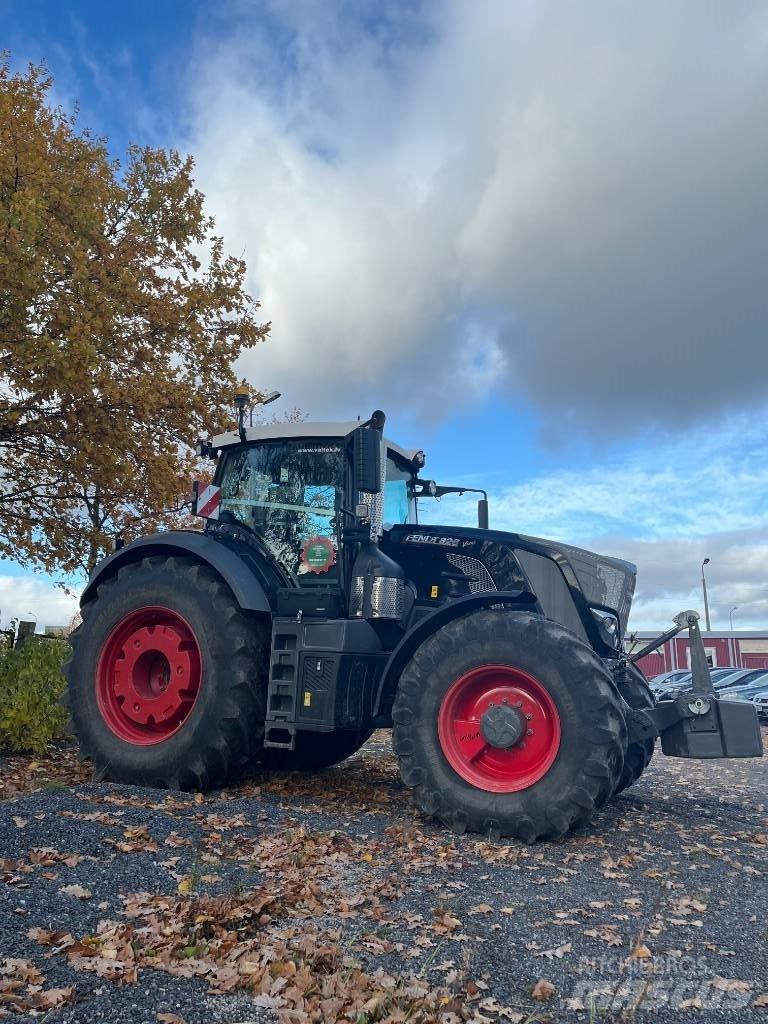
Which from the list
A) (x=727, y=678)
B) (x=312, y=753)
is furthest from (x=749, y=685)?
(x=312, y=753)

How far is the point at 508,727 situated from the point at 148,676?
127 inches

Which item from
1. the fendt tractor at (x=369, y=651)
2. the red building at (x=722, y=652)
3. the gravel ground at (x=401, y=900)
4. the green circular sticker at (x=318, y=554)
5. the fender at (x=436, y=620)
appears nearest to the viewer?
the gravel ground at (x=401, y=900)

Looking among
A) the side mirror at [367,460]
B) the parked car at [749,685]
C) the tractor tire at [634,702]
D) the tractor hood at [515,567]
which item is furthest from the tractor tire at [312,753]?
the parked car at [749,685]

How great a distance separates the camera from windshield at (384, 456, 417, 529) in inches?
283

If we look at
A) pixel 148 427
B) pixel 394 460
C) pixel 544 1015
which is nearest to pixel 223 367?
pixel 148 427

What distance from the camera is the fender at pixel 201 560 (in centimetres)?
639

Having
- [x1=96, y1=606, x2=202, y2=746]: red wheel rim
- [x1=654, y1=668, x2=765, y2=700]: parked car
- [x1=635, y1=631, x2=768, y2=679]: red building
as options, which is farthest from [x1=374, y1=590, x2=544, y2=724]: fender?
[x1=635, y1=631, x2=768, y2=679]: red building

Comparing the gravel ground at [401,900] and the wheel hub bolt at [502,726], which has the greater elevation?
the wheel hub bolt at [502,726]

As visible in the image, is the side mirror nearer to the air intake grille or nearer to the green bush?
the air intake grille

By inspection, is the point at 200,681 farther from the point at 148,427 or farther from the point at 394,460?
the point at 148,427

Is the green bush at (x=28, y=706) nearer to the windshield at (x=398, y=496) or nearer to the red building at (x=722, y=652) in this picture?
the windshield at (x=398, y=496)

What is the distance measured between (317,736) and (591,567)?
3.01 metres

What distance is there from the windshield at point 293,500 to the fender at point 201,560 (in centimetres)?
40

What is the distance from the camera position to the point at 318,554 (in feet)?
22.0
